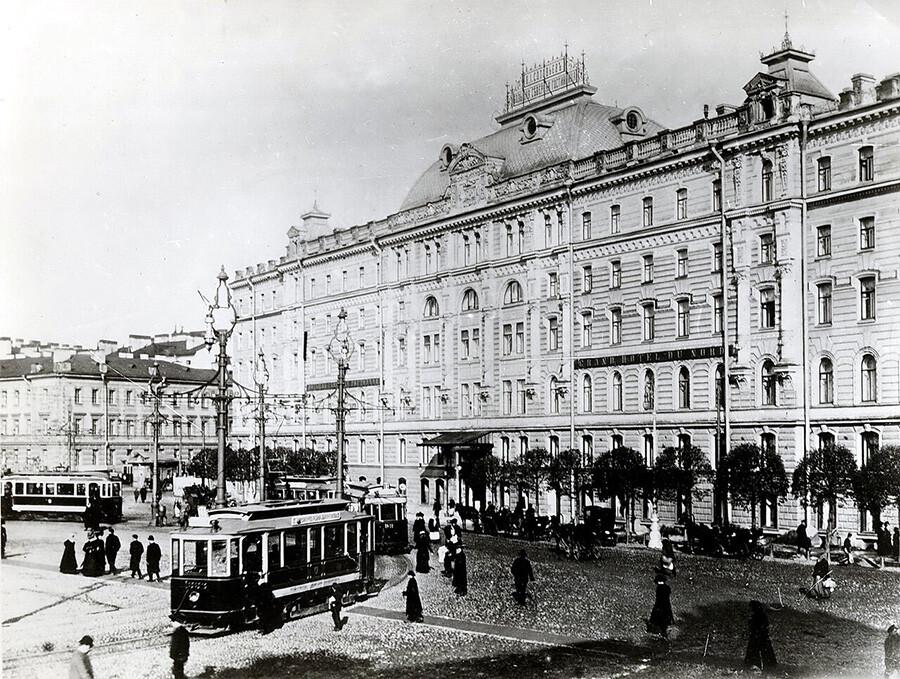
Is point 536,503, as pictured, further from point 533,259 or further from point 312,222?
point 312,222

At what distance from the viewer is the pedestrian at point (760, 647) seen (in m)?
18.1

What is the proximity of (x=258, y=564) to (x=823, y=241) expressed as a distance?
25192 mm

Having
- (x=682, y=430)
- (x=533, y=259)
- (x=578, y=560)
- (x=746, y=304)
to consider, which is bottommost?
(x=578, y=560)

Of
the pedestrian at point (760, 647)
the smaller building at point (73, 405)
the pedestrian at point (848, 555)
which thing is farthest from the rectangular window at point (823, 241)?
the pedestrian at point (760, 647)

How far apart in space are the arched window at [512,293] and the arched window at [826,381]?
15.9 meters

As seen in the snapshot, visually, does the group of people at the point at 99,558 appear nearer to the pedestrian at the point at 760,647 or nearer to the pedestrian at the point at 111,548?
the pedestrian at the point at 111,548

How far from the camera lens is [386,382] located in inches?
2253

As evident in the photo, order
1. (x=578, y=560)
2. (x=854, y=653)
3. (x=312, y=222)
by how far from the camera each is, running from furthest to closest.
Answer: (x=312, y=222) → (x=578, y=560) → (x=854, y=653)

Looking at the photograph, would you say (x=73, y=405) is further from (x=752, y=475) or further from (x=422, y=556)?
(x=752, y=475)

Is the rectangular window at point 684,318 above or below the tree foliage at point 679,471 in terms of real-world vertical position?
above

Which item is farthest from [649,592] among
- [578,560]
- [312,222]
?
[312,222]

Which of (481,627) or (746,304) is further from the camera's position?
(746,304)

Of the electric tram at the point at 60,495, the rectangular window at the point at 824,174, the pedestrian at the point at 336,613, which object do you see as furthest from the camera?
the electric tram at the point at 60,495

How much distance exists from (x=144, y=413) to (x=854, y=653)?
36955 mm
